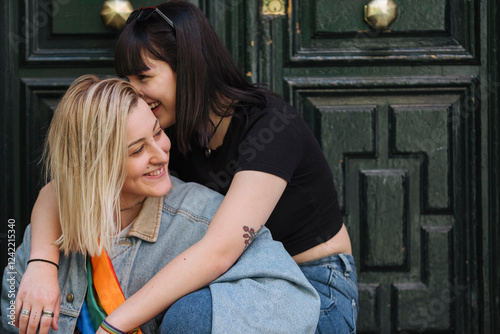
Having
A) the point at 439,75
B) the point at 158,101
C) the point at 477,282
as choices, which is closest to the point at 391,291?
the point at 477,282

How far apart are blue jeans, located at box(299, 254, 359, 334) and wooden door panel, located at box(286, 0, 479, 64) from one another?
983 mm

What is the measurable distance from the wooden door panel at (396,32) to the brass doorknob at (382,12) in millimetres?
39

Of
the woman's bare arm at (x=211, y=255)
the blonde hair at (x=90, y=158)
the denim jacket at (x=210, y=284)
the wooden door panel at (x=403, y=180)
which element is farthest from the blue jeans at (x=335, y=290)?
the blonde hair at (x=90, y=158)

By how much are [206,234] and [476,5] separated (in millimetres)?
1700

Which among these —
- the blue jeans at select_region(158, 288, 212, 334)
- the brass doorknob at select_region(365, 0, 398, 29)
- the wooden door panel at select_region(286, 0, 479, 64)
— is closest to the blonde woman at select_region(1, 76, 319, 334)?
the blue jeans at select_region(158, 288, 212, 334)

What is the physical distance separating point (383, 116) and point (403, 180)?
1.01 ft

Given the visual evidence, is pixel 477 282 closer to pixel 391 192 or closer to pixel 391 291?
pixel 391 291

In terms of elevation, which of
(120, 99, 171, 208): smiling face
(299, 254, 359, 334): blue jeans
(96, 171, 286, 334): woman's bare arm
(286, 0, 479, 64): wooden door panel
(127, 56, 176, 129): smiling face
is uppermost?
(286, 0, 479, 64): wooden door panel

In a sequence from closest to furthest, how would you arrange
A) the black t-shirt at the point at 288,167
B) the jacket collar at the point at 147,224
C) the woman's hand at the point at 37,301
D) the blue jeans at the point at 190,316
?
1. the blue jeans at the point at 190,316
2. the woman's hand at the point at 37,301
3. the jacket collar at the point at 147,224
4. the black t-shirt at the point at 288,167

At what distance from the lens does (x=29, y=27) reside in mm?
2682

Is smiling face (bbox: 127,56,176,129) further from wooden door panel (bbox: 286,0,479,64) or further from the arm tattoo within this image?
wooden door panel (bbox: 286,0,479,64)

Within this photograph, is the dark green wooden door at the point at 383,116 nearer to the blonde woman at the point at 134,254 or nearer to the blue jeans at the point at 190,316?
the blonde woman at the point at 134,254

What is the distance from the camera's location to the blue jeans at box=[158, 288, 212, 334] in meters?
1.73

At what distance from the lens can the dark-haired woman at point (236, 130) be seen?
2064mm
